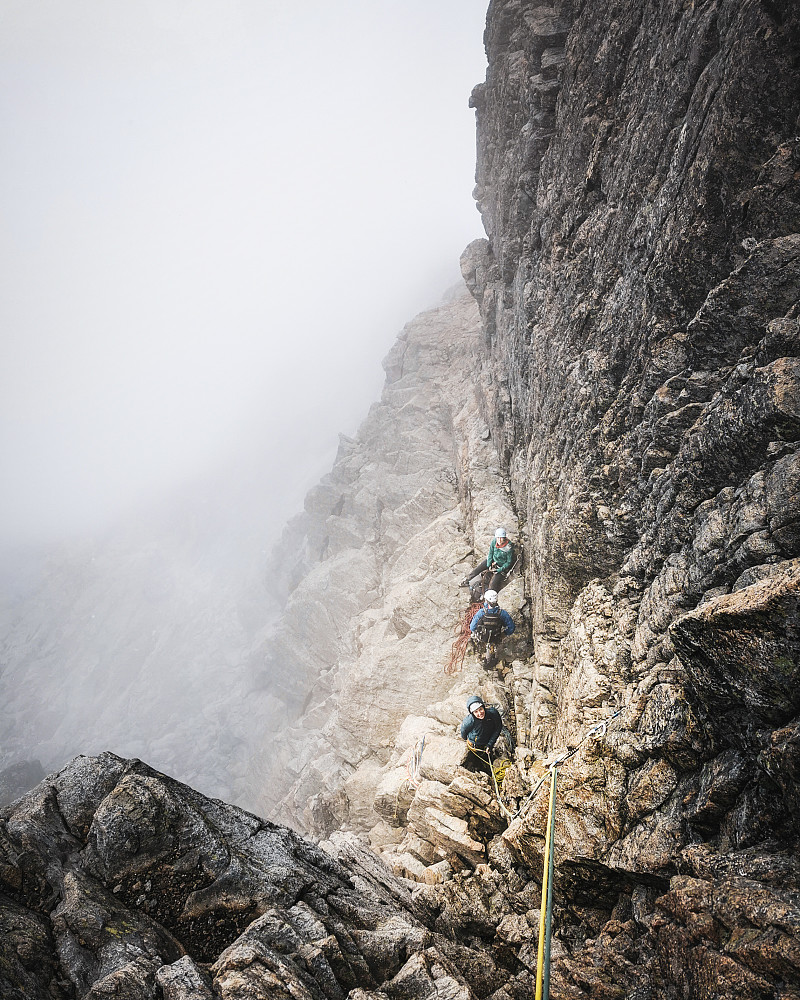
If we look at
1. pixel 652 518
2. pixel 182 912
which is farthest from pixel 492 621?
pixel 182 912

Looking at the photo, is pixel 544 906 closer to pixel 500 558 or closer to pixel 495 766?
pixel 495 766

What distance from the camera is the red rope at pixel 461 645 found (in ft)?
68.2

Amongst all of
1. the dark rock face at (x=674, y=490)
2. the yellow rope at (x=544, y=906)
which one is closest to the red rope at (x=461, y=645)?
the dark rock face at (x=674, y=490)

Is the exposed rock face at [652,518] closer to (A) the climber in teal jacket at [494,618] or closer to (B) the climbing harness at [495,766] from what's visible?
(B) the climbing harness at [495,766]

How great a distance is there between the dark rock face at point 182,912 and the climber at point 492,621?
9354mm

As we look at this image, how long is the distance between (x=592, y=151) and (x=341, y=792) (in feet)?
92.7

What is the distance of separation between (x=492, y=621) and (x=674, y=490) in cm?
971

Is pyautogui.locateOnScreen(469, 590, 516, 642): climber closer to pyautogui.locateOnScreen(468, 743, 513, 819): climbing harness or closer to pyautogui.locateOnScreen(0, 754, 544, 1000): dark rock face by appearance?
pyautogui.locateOnScreen(468, 743, 513, 819): climbing harness

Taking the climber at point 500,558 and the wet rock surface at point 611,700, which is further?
the climber at point 500,558

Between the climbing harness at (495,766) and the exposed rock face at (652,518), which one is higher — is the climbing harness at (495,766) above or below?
below

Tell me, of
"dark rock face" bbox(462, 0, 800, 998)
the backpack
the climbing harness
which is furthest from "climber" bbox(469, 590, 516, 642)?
the climbing harness

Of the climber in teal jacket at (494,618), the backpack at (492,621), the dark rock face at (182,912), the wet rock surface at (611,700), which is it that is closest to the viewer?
the wet rock surface at (611,700)

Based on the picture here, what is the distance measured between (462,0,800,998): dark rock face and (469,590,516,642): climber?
138 cm

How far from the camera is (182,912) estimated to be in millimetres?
7664
